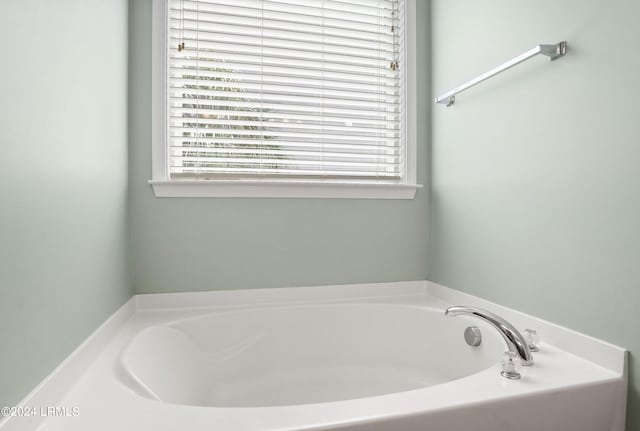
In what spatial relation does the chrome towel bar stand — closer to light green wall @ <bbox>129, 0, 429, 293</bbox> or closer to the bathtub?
light green wall @ <bbox>129, 0, 429, 293</bbox>

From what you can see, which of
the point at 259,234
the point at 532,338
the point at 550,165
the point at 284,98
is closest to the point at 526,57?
the point at 550,165

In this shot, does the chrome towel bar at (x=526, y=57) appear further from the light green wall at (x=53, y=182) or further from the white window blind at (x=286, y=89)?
the light green wall at (x=53, y=182)

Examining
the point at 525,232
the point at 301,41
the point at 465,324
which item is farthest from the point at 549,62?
the point at 301,41

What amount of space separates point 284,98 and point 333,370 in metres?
1.32

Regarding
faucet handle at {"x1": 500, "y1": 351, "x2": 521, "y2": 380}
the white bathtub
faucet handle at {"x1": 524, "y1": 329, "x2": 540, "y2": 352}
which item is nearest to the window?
the white bathtub

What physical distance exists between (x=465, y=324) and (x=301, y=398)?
2.46 feet

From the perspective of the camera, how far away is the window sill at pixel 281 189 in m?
1.73

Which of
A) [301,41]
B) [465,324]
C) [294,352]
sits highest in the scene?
[301,41]

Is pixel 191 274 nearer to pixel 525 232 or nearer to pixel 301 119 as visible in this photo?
pixel 301 119

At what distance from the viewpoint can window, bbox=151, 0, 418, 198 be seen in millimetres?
1785

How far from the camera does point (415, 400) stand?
34.8 inches

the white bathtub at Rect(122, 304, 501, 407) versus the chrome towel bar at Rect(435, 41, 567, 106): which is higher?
the chrome towel bar at Rect(435, 41, 567, 106)

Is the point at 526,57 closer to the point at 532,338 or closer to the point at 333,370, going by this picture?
the point at 532,338

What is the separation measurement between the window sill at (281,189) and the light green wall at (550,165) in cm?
30
